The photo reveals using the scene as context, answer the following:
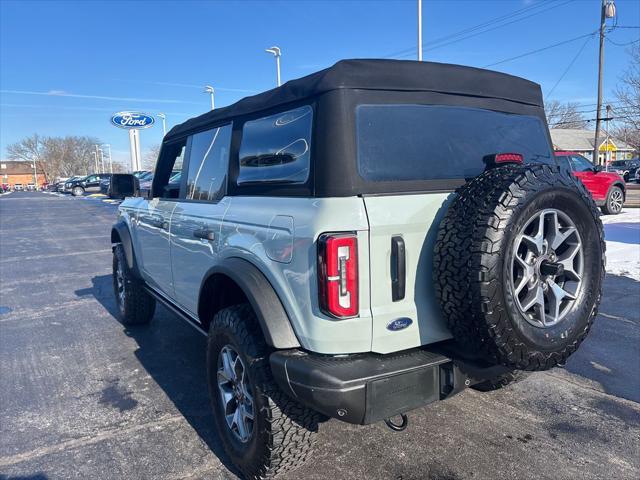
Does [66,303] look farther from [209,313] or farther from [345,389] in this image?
[345,389]

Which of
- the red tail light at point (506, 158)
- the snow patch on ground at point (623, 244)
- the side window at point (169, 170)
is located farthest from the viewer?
the snow patch on ground at point (623, 244)

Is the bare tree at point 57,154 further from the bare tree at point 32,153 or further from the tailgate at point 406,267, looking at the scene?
the tailgate at point 406,267

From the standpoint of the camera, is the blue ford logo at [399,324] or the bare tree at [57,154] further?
the bare tree at [57,154]

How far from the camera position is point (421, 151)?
244 cm

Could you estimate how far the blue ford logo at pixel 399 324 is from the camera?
7.13 feet

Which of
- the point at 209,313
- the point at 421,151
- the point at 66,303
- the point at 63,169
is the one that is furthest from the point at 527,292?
the point at 63,169

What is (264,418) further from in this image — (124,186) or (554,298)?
(124,186)

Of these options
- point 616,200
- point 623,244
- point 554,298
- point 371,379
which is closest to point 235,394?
point 371,379

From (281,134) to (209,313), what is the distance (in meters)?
1.31

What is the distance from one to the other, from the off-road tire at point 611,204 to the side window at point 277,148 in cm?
1252

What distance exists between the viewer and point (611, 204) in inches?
500

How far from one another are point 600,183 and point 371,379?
505 inches

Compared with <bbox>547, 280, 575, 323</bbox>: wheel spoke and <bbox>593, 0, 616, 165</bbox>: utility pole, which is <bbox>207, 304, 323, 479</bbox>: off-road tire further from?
<bbox>593, 0, 616, 165</bbox>: utility pole

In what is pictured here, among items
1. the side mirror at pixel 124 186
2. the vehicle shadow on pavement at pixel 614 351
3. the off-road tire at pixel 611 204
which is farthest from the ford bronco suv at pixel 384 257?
the off-road tire at pixel 611 204
